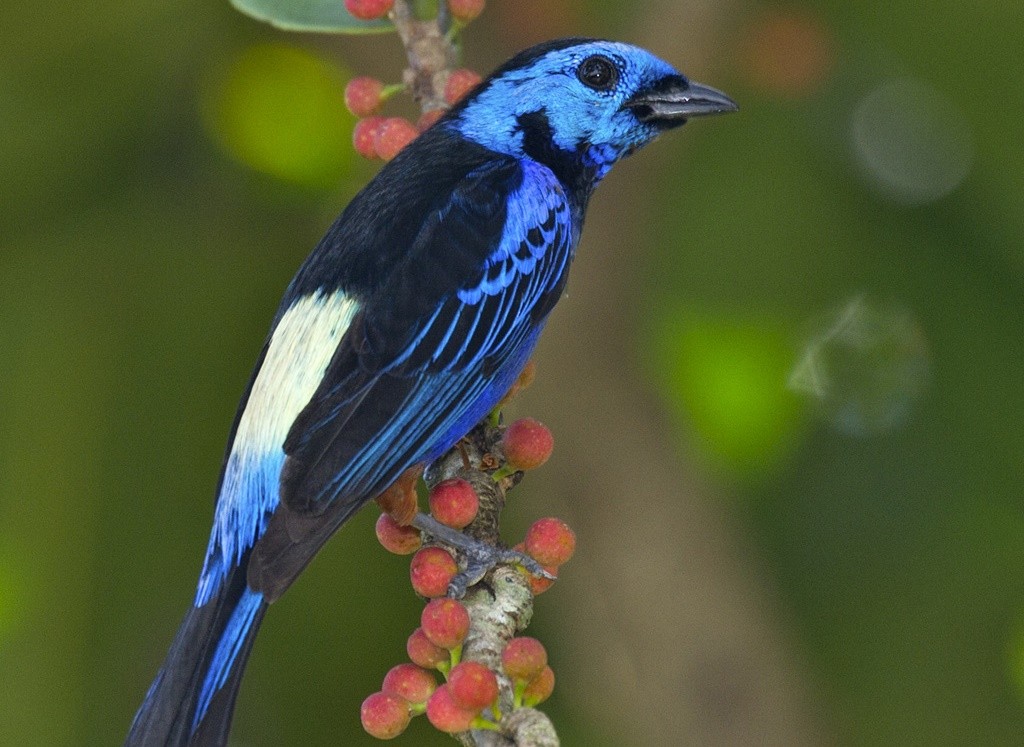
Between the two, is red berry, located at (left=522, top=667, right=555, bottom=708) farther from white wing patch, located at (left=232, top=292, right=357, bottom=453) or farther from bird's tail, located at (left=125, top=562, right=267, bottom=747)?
white wing patch, located at (left=232, top=292, right=357, bottom=453)

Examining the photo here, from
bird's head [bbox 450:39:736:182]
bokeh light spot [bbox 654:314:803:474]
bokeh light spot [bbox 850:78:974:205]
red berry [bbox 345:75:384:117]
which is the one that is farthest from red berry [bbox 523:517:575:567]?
bokeh light spot [bbox 850:78:974:205]

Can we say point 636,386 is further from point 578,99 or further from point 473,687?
point 473,687

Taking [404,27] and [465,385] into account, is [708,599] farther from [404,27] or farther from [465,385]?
[404,27]

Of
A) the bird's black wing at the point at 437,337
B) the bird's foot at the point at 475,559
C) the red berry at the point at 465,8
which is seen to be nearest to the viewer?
the bird's foot at the point at 475,559

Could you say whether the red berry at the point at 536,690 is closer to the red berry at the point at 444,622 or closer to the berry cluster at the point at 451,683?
the berry cluster at the point at 451,683

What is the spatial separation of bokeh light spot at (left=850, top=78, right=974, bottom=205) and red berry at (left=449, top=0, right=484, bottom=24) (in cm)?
210

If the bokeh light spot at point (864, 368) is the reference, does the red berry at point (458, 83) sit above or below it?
above

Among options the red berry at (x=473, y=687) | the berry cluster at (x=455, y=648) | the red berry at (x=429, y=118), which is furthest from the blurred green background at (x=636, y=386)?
the red berry at (x=473, y=687)

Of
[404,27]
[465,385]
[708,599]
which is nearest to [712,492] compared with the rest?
[708,599]

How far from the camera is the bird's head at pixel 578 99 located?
4.09 m

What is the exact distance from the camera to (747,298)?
526 centimetres

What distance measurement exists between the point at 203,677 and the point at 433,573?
0.57 m

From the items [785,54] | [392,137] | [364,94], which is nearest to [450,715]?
[392,137]

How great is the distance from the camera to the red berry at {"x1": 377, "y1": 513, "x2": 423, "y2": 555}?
10.9 ft
